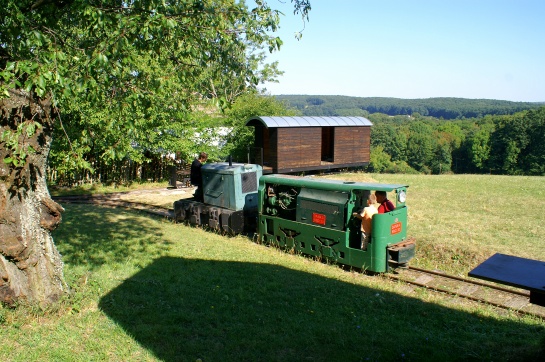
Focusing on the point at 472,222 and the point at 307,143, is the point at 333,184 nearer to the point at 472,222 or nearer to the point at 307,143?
the point at 472,222

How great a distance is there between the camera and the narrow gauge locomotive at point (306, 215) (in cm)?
919

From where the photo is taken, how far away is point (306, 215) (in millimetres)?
10320

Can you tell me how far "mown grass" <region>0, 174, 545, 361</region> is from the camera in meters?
5.25

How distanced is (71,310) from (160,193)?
46.6 feet

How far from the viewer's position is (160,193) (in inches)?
795

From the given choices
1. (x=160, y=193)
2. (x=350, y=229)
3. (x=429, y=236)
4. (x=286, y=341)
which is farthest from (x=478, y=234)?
(x=160, y=193)

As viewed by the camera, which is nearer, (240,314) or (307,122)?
(240,314)

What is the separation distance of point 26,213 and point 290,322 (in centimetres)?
376

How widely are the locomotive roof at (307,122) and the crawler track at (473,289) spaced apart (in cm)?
1430

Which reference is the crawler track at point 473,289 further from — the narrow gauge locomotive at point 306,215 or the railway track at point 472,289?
the narrow gauge locomotive at point 306,215

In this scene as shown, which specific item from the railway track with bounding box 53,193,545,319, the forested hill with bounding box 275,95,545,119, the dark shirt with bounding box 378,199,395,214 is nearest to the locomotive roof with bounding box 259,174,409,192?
the dark shirt with bounding box 378,199,395,214

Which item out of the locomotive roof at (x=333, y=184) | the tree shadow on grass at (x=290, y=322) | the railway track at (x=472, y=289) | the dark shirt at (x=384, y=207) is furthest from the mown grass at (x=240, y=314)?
the locomotive roof at (x=333, y=184)

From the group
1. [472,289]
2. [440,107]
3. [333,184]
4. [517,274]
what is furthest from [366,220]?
[440,107]

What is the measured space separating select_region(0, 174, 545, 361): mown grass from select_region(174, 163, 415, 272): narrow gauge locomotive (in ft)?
1.50
